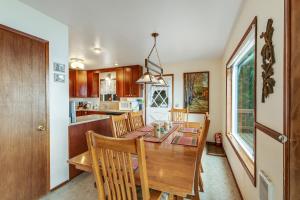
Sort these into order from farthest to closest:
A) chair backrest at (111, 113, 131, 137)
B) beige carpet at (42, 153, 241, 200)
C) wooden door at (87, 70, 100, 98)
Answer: wooden door at (87, 70, 100, 98), chair backrest at (111, 113, 131, 137), beige carpet at (42, 153, 241, 200)

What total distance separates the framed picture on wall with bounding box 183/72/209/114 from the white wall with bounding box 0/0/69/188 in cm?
318

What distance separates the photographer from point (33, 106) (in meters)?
1.82

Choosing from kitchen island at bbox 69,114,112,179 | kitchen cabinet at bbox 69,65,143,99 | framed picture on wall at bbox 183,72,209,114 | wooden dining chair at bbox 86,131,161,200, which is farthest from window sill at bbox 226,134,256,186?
kitchen cabinet at bbox 69,65,143,99

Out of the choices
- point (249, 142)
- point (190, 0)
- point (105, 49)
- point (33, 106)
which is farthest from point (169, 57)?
point (33, 106)

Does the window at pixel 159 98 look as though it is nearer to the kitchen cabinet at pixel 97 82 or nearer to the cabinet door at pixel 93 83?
the kitchen cabinet at pixel 97 82

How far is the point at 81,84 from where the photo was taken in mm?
5387

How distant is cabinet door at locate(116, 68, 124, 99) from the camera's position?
4.86 meters

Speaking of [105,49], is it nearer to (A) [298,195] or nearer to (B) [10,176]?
(B) [10,176]

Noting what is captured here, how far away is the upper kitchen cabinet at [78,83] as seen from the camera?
5238 millimetres

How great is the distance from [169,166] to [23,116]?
1.74 m

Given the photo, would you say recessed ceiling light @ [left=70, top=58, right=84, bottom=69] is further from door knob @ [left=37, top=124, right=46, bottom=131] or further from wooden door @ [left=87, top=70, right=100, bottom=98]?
door knob @ [left=37, top=124, right=46, bottom=131]

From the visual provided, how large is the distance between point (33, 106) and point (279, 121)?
242 cm

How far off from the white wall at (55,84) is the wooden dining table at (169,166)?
3.42ft

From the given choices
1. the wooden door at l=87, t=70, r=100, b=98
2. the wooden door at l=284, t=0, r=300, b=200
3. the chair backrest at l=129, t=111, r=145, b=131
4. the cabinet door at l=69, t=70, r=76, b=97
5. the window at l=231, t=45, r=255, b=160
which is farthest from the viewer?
the wooden door at l=87, t=70, r=100, b=98
